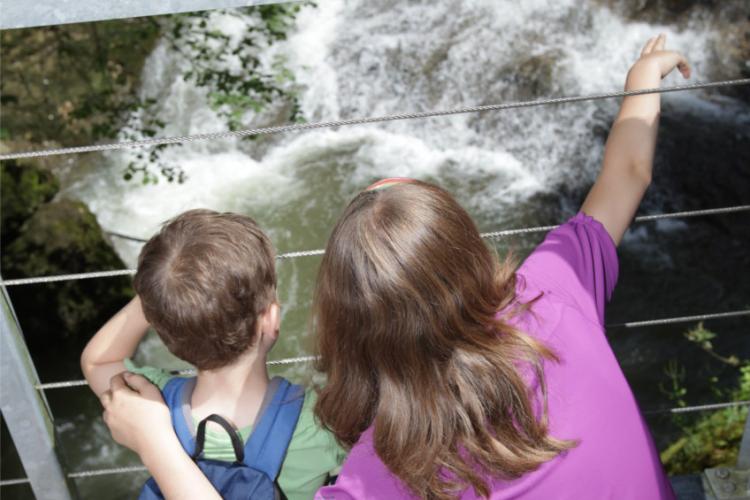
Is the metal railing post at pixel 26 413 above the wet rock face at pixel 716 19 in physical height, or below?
above

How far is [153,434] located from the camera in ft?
4.14

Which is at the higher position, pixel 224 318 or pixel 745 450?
pixel 224 318

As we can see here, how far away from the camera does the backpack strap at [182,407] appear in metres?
1.28

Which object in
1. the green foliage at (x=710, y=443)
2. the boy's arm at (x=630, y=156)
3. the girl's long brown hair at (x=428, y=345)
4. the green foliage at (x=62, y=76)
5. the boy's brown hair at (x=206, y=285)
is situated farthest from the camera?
the green foliage at (x=62, y=76)

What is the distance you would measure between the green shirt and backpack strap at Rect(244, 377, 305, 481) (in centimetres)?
2

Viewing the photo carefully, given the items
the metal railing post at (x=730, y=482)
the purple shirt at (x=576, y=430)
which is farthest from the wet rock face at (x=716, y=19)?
the purple shirt at (x=576, y=430)

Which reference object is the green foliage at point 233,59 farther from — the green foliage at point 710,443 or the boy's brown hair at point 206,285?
the boy's brown hair at point 206,285

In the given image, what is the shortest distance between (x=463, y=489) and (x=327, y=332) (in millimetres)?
262

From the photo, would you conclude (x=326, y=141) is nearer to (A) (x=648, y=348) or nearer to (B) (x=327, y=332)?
(A) (x=648, y=348)

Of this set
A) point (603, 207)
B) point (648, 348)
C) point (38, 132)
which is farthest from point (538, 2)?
point (603, 207)

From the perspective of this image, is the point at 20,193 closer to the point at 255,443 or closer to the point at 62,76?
the point at 62,76

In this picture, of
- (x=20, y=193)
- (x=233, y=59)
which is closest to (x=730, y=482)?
(x=20, y=193)

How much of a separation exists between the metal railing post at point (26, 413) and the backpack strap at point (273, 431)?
411 mm

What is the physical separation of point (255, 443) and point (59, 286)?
360 centimetres
